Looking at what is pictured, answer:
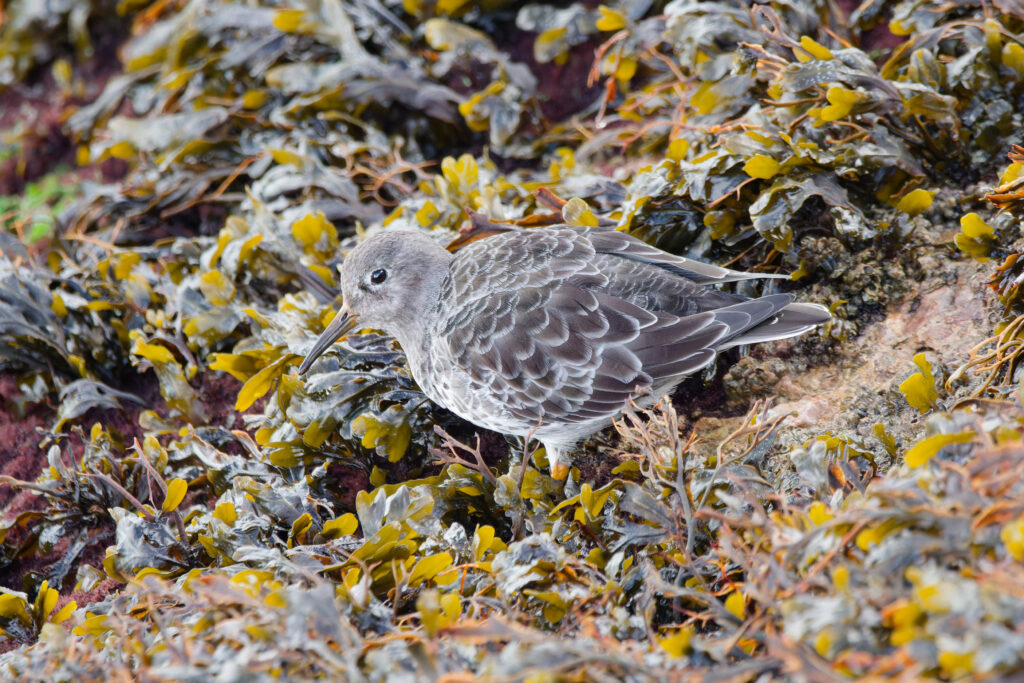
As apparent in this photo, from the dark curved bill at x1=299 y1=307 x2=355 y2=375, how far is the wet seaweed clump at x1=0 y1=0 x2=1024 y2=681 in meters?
0.09

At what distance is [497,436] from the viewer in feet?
10.4

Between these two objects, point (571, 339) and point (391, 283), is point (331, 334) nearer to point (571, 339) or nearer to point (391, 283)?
point (391, 283)

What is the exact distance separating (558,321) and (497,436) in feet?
2.16

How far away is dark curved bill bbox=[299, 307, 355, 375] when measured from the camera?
9.96 ft

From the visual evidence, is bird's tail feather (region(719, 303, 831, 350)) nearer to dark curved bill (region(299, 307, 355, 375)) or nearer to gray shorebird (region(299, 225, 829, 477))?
gray shorebird (region(299, 225, 829, 477))

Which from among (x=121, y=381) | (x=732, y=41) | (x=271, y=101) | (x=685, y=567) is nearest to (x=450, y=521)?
(x=685, y=567)

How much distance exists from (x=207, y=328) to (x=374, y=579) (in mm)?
1645

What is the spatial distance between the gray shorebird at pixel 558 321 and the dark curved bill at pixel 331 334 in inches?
0.5

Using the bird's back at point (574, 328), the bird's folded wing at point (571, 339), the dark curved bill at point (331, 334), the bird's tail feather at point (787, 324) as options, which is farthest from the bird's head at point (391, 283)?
the bird's tail feather at point (787, 324)

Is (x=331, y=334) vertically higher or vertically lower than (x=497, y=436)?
higher

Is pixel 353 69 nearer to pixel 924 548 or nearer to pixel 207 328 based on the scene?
pixel 207 328

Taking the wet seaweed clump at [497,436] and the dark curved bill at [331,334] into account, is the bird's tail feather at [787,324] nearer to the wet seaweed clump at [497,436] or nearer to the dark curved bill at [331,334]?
the wet seaweed clump at [497,436]

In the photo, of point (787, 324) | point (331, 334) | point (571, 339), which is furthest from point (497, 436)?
point (787, 324)

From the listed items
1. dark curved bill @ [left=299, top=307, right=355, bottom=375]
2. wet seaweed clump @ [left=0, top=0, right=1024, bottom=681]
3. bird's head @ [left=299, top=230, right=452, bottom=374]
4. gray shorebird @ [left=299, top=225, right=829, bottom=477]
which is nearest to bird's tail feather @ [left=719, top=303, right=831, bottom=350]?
gray shorebird @ [left=299, top=225, right=829, bottom=477]
